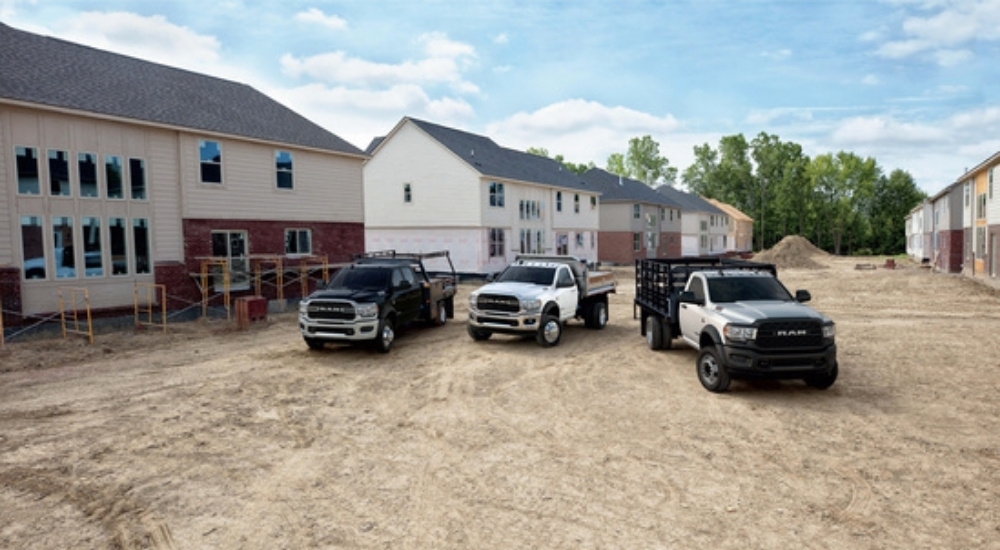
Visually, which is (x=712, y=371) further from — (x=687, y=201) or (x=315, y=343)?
(x=687, y=201)

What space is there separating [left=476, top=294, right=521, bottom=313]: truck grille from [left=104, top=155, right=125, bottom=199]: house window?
12.7 metres

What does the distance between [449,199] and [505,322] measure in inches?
856

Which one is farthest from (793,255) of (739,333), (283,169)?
(739,333)

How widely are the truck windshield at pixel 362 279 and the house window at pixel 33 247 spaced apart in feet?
29.2

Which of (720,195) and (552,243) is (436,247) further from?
(720,195)

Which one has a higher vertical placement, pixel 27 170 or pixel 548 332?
pixel 27 170

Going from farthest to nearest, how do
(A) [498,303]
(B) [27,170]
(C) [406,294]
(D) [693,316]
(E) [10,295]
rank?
(B) [27,170] < (E) [10,295] < (C) [406,294] < (A) [498,303] < (D) [693,316]

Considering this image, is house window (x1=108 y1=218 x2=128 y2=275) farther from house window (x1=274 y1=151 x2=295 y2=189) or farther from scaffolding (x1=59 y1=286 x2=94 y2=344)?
house window (x1=274 y1=151 x2=295 y2=189)

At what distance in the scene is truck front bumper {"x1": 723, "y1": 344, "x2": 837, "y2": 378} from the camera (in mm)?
9562

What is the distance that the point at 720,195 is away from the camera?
108m

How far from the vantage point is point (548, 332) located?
14.7m

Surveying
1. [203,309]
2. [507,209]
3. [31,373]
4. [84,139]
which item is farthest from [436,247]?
[31,373]

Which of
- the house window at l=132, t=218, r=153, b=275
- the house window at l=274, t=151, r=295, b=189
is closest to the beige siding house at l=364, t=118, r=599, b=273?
the house window at l=274, t=151, r=295, b=189

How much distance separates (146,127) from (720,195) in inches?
4079
